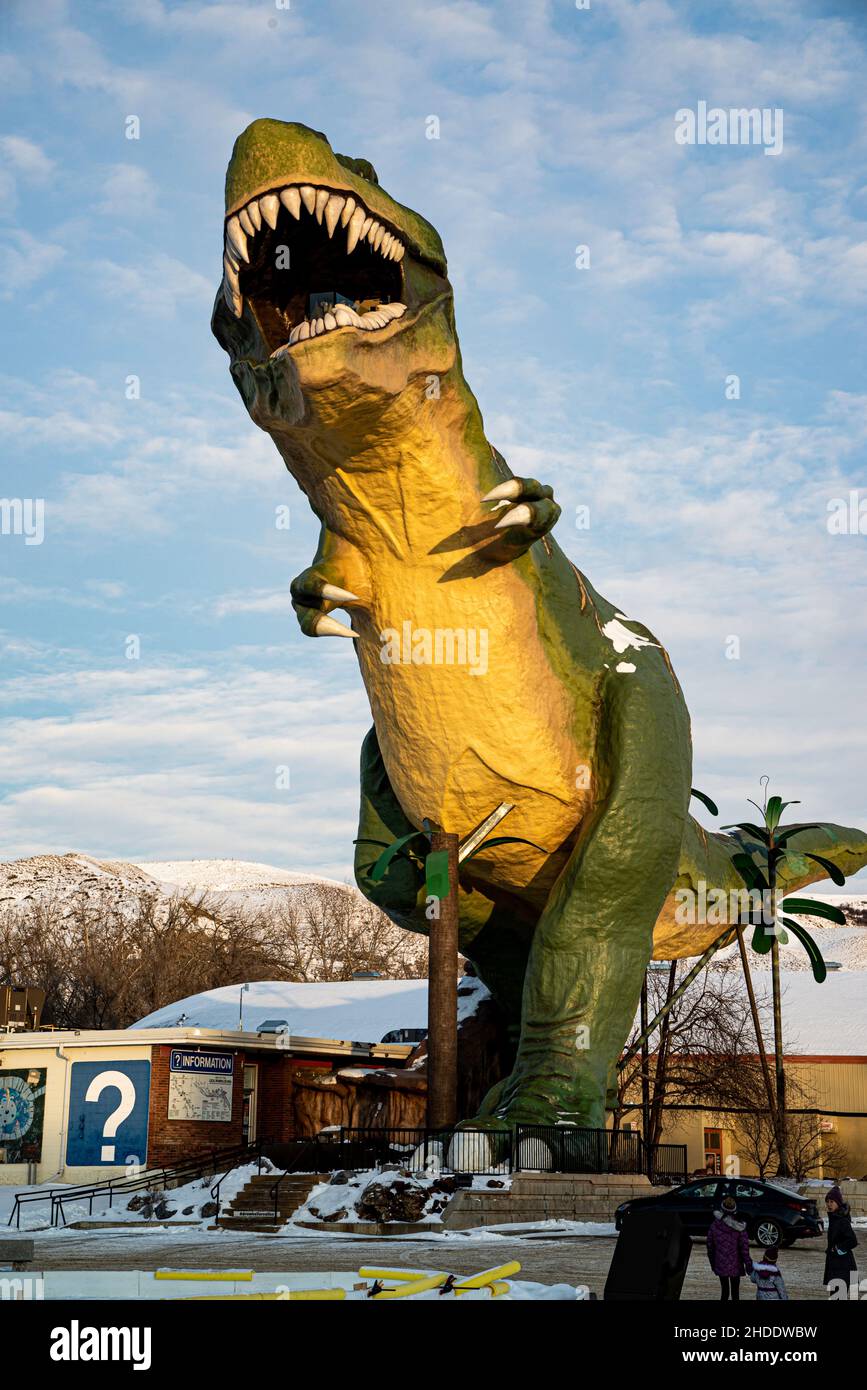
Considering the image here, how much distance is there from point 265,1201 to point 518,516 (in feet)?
27.3

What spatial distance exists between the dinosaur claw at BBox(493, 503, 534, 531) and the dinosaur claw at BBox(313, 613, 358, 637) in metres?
1.68

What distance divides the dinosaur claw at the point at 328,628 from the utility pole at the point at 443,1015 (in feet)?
9.78

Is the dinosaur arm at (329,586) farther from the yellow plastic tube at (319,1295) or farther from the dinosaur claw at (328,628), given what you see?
the yellow plastic tube at (319,1295)

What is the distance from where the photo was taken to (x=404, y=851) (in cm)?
1484

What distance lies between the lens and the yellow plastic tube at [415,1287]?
21.8ft

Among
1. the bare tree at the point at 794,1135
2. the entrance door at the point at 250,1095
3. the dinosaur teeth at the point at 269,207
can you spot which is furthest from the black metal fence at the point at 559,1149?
the bare tree at the point at 794,1135

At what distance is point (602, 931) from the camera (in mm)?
13430

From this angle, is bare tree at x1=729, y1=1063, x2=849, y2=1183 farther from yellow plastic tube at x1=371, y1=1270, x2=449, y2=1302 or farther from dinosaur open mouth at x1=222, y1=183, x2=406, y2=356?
yellow plastic tube at x1=371, y1=1270, x2=449, y2=1302

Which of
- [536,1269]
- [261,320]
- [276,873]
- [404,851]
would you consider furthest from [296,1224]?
[276,873]

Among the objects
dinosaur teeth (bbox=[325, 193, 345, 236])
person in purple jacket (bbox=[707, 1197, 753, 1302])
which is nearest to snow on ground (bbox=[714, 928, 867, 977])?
dinosaur teeth (bbox=[325, 193, 345, 236])

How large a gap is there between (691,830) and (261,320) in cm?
836

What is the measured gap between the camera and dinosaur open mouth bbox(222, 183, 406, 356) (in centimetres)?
1011

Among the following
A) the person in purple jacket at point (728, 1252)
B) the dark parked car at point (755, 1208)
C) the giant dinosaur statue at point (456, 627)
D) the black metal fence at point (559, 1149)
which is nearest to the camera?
the person in purple jacket at point (728, 1252)
